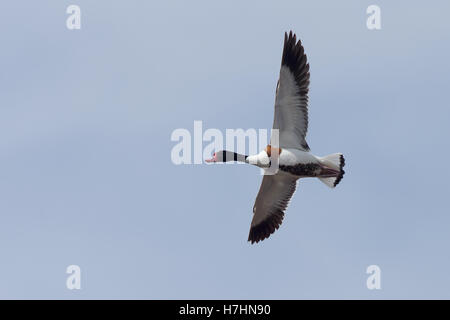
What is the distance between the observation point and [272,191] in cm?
2322

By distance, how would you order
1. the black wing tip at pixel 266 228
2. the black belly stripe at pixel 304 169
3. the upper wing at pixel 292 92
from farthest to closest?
the black wing tip at pixel 266 228 → the black belly stripe at pixel 304 169 → the upper wing at pixel 292 92

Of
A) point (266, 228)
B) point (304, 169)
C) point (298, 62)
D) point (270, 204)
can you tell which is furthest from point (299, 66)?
point (266, 228)

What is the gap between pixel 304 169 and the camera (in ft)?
71.5

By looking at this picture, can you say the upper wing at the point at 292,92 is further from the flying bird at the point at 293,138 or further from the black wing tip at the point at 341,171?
the black wing tip at the point at 341,171

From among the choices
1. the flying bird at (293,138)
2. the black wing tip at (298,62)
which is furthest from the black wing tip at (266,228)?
the black wing tip at (298,62)

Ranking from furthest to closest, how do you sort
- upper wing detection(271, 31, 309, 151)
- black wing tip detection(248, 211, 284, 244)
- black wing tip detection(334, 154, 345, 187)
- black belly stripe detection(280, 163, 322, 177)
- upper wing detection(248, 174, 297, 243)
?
black wing tip detection(248, 211, 284, 244)
upper wing detection(248, 174, 297, 243)
black wing tip detection(334, 154, 345, 187)
black belly stripe detection(280, 163, 322, 177)
upper wing detection(271, 31, 309, 151)

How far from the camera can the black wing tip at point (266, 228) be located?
77.1 feet

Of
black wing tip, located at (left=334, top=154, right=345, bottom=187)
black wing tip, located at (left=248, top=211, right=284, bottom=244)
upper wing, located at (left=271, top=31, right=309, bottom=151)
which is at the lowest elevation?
black wing tip, located at (left=248, top=211, right=284, bottom=244)

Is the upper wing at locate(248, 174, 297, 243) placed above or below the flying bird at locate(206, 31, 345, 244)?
below

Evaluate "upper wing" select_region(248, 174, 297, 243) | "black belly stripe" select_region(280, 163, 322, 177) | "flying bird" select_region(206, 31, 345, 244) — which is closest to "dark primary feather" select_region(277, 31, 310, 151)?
"flying bird" select_region(206, 31, 345, 244)

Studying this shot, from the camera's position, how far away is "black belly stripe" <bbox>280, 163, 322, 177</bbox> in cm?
2170

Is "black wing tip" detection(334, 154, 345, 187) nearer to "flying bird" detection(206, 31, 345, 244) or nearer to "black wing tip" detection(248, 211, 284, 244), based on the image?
"flying bird" detection(206, 31, 345, 244)

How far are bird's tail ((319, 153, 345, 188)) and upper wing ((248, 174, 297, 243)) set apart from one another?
3.48ft
